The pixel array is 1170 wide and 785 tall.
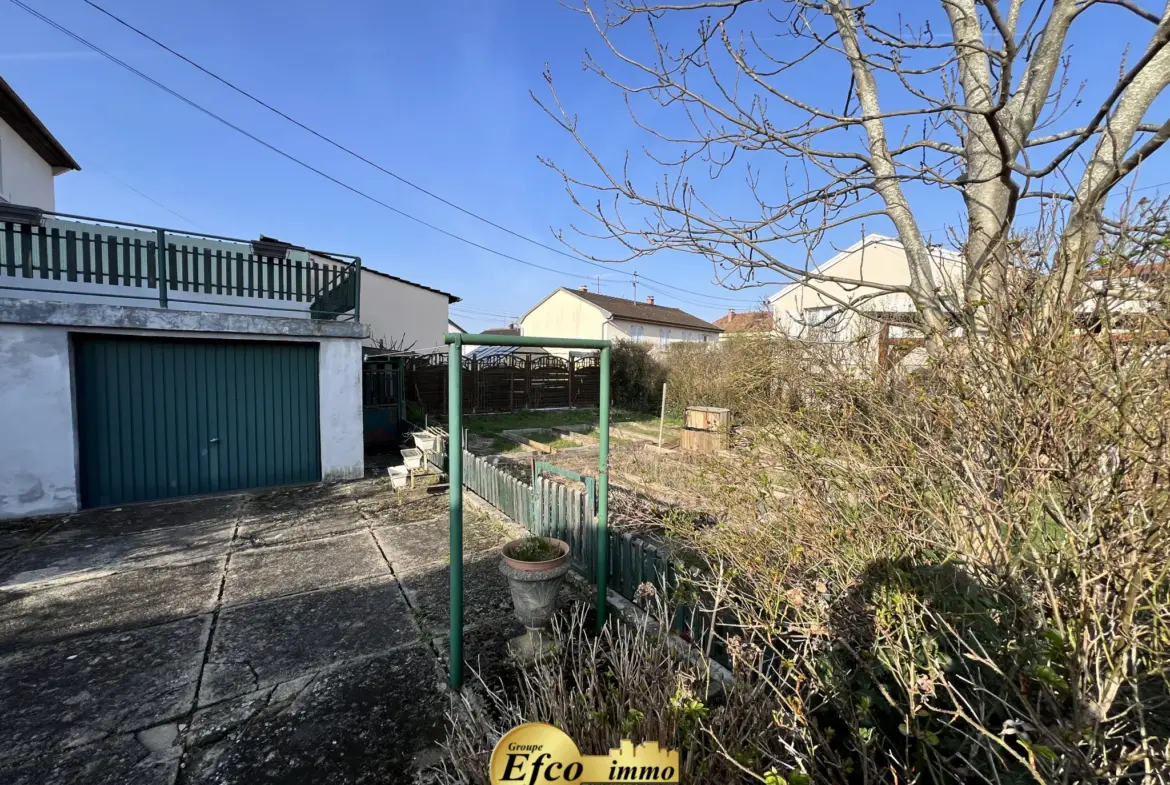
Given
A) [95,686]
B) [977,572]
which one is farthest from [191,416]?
[977,572]

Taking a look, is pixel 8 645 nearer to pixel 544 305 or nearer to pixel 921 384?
pixel 921 384

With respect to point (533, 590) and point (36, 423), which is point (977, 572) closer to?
point (533, 590)

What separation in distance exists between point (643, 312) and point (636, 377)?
48.6 ft

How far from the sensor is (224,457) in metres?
6.96

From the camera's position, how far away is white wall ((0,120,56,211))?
27.7ft

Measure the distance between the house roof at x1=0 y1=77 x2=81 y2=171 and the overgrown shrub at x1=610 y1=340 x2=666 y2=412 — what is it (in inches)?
577

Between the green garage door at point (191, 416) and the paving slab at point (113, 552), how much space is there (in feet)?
4.60

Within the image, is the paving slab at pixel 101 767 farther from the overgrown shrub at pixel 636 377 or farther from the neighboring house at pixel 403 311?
the overgrown shrub at pixel 636 377

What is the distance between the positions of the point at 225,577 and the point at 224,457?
3379mm

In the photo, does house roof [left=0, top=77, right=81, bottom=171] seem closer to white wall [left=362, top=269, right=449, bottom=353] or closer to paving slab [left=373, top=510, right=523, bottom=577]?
white wall [left=362, top=269, right=449, bottom=353]

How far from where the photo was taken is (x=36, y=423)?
18.8ft

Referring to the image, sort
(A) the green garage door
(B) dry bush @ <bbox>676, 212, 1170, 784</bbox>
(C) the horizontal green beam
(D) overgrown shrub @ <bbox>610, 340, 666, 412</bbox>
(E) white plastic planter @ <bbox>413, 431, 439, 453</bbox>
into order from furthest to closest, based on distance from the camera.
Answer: (D) overgrown shrub @ <bbox>610, 340, 666, 412</bbox>, (E) white plastic planter @ <bbox>413, 431, 439, 453</bbox>, (A) the green garage door, (C) the horizontal green beam, (B) dry bush @ <bbox>676, 212, 1170, 784</bbox>

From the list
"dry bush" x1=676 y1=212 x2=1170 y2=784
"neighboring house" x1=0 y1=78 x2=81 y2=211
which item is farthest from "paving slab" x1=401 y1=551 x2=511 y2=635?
"neighboring house" x1=0 y1=78 x2=81 y2=211

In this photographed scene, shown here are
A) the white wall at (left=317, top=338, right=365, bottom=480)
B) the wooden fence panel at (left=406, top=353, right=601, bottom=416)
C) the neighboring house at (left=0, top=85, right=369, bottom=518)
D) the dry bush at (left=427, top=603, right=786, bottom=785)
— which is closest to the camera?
the dry bush at (left=427, top=603, right=786, bottom=785)
